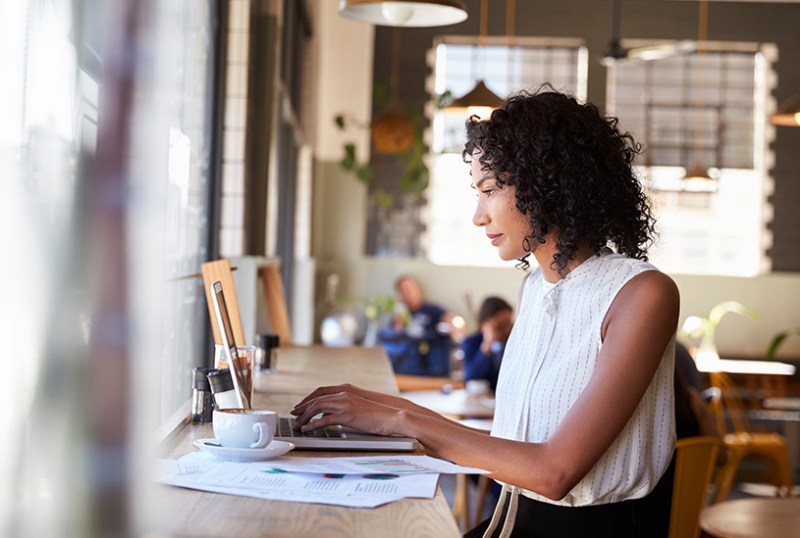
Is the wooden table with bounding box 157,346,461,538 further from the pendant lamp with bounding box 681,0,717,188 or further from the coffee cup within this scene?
the pendant lamp with bounding box 681,0,717,188

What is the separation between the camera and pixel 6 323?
1180mm

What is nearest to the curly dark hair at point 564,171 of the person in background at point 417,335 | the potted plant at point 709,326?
the person in background at point 417,335

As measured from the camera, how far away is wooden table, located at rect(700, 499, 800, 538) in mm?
2992

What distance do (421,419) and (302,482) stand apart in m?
0.37

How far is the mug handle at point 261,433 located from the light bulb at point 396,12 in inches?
68.3

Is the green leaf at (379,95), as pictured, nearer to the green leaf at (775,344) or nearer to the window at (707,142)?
the window at (707,142)

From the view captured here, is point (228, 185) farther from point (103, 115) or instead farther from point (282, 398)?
point (103, 115)

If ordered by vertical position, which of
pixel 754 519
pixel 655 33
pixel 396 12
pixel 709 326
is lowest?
pixel 754 519

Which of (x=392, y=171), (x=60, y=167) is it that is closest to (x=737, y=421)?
(x=392, y=171)

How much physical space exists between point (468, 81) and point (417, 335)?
270 cm

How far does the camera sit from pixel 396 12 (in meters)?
2.97

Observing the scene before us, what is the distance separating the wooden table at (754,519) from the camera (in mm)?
2992

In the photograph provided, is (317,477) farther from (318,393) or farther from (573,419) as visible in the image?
(573,419)

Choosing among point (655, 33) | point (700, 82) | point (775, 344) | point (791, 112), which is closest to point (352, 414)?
point (791, 112)
